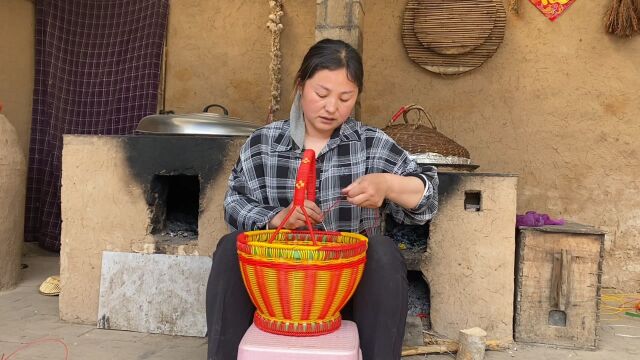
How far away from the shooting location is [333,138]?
1745mm

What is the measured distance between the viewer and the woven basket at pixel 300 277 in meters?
1.24

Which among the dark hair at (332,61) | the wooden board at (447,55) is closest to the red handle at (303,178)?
the dark hair at (332,61)

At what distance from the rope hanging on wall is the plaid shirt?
2170mm

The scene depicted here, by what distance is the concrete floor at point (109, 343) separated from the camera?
225 cm

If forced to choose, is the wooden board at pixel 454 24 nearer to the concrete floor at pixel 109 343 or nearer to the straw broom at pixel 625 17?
the straw broom at pixel 625 17

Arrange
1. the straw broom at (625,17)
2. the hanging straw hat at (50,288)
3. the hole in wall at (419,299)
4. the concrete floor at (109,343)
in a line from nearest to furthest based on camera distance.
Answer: the concrete floor at (109,343) < the hole in wall at (419,299) < the hanging straw hat at (50,288) < the straw broom at (625,17)

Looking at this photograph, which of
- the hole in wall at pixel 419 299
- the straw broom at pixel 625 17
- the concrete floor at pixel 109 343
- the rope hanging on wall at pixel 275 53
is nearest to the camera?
the concrete floor at pixel 109 343

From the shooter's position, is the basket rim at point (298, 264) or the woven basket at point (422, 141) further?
the woven basket at point (422, 141)

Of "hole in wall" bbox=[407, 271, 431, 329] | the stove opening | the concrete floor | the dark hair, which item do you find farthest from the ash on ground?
the dark hair

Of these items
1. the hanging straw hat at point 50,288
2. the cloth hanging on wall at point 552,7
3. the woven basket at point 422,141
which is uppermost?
the cloth hanging on wall at point 552,7

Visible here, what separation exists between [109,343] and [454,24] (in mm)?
3047

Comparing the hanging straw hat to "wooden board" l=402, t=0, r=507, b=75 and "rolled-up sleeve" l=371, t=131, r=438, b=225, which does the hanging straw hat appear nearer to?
"rolled-up sleeve" l=371, t=131, r=438, b=225

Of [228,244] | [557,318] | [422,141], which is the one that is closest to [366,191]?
[228,244]

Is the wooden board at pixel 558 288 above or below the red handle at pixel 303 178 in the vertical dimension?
below
